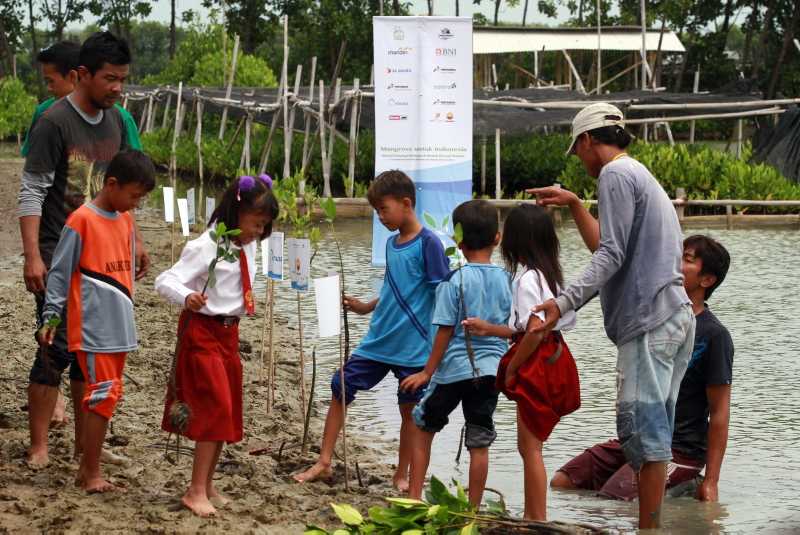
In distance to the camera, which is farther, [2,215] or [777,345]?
[2,215]

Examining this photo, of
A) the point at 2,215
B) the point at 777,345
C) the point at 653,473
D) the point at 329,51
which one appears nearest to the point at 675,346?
the point at 653,473

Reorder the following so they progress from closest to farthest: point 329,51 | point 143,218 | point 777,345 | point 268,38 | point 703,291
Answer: point 703,291
point 777,345
point 143,218
point 329,51
point 268,38

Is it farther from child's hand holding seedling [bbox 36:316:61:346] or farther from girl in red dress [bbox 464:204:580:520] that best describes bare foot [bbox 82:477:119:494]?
girl in red dress [bbox 464:204:580:520]

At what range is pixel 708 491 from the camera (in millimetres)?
5645

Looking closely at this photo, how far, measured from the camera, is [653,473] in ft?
15.8

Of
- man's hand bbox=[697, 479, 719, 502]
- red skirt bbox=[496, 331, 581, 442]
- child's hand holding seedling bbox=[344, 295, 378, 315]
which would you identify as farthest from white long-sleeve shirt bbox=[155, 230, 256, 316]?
man's hand bbox=[697, 479, 719, 502]

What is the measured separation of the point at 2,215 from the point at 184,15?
34.5m

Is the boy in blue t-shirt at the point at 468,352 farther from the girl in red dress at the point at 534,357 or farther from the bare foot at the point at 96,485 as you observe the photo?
the bare foot at the point at 96,485

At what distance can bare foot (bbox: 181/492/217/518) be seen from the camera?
4668 mm

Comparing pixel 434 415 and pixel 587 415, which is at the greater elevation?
pixel 434 415

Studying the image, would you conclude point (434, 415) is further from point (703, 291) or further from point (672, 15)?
point (672, 15)

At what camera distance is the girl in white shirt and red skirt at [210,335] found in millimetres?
4754

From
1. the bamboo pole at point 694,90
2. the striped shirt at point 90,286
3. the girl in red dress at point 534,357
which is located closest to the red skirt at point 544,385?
the girl in red dress at point 534,357

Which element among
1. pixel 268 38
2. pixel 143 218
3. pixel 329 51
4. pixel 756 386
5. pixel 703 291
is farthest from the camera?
pixel 268 38
